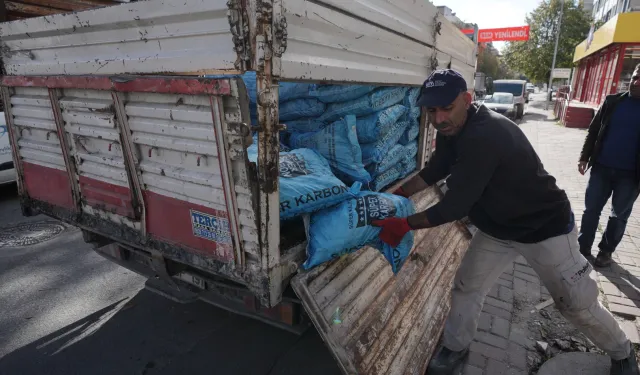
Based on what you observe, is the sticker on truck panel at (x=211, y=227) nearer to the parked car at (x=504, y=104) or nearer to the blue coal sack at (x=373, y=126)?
the blue coal sack at (x=373, y=126)

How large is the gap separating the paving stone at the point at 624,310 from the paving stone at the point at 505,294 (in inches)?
31.5

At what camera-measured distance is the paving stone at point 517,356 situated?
273 cm

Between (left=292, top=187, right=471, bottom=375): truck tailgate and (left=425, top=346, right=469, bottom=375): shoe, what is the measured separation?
66mm

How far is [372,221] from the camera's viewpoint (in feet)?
7.34

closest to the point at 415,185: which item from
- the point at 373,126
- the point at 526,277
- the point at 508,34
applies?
the point at 373,126

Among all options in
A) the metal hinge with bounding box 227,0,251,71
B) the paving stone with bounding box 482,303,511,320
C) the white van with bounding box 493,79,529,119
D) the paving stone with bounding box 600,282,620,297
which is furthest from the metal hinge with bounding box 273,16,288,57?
the white van with bounding box 493,79,529,119

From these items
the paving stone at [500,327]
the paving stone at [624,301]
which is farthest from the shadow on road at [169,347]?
the paving stone at [624,301]

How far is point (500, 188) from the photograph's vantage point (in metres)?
2.25

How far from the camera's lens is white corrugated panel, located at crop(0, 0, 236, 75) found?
5.52 ft

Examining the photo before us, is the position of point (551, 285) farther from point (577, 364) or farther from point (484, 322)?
point (484, 322)

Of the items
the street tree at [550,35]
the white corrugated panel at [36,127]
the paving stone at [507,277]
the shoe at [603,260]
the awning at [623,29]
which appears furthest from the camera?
the street tree at [550,35]

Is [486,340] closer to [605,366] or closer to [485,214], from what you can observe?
[605,366]

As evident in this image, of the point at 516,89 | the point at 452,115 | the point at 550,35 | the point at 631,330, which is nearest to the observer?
the point at 452,115

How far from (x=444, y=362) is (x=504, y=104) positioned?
18880mm
